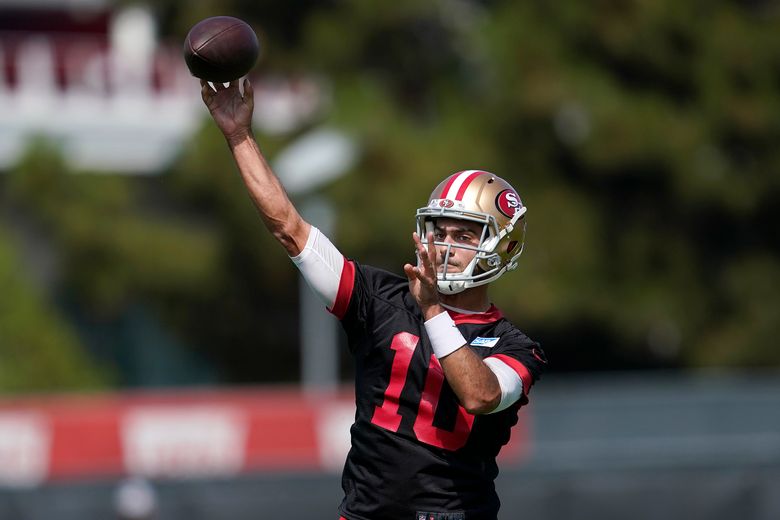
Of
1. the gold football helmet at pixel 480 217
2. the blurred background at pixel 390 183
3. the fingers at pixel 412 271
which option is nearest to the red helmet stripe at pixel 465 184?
the gold football helmet at pixel 480 217

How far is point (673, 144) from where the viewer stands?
868 inches

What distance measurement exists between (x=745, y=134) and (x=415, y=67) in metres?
5.42

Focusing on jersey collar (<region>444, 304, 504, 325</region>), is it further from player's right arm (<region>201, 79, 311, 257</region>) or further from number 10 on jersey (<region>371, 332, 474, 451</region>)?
player's right arm (<region>201, 79, 311, 257</region>)

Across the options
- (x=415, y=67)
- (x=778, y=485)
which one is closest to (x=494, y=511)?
(x=778, y=485)

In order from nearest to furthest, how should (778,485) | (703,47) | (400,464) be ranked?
(400,464)
(778,485)
(703,47)

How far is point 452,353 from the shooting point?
14.5 feet

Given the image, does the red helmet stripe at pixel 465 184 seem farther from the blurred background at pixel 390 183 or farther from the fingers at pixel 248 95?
the blurred background at pixel 390 183

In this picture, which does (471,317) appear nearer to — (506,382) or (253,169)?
(506,382)

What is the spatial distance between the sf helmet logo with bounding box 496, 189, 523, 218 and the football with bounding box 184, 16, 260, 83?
1007 millimetres

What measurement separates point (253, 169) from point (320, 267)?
43cm

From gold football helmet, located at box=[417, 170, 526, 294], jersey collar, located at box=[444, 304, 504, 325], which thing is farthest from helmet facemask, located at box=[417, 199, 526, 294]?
jersey collar, located at box=[444, 304, 504, 325]

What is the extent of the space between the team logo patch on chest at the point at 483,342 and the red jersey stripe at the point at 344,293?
1.49ft

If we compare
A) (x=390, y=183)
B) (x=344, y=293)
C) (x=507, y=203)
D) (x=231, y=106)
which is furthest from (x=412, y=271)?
(x=390, y=183)

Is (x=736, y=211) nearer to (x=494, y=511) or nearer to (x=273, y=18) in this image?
(x=273, y=18)
